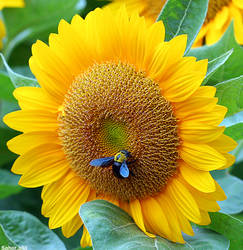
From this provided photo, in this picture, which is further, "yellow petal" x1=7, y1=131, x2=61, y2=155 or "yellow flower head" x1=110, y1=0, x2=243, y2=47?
"yellow flower head" x1=110, y1=0, x2=243, y2=47

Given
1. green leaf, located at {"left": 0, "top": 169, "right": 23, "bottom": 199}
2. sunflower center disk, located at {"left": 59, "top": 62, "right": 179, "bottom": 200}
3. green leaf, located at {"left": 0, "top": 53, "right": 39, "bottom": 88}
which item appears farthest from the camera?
green leaf, located at {"left": 0, "top": 169, "right": 23, "bottom": 199}

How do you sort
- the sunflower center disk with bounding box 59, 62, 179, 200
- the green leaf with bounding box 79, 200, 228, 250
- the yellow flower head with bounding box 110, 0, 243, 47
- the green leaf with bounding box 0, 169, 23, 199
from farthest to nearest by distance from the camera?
the yellow flower head with bounding box 110, 0, 243, 47 < the green leaf with bounding box 0, 169, 23, 199 < the sunflower center disk with bounding box 59, 62, 179, 200 < the green leaf with bounding box 79, 200, 228, 250

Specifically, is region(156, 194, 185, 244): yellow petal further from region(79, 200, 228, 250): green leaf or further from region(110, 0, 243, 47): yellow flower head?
region(110, 0, 243, 47): yellow flower head

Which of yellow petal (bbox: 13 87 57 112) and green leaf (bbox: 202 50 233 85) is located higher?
yellow petal (bbox: 13 87 57 112)

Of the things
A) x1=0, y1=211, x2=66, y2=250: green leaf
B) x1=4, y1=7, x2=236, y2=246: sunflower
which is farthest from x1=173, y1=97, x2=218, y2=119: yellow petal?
x1=0, y1=211, x2=66, y2=250: green leaf

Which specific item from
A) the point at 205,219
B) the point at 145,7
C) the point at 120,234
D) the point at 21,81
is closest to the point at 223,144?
the point at 205,219

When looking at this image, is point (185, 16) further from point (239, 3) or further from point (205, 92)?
point (239, 3)

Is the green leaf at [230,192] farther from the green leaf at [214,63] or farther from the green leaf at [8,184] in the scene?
the green leaf at [8,184]
